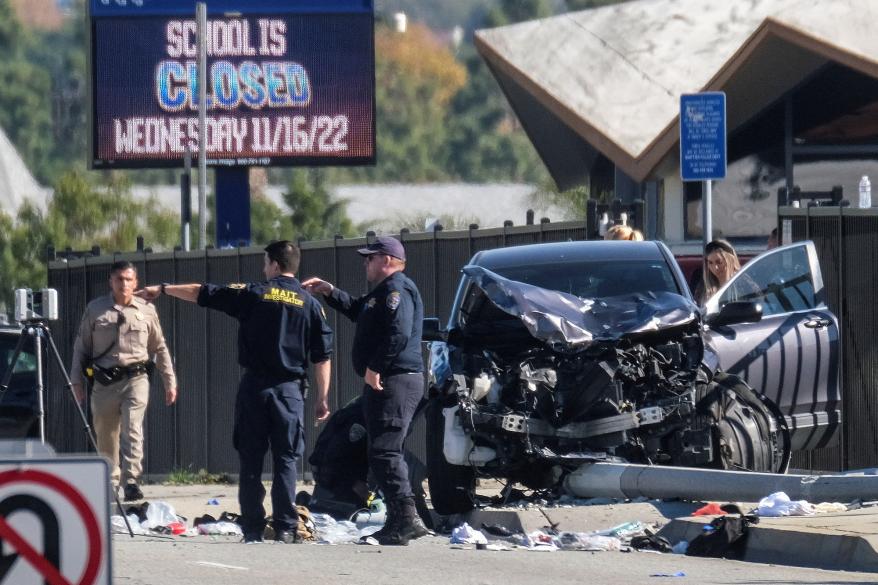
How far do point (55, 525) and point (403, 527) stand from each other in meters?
5.90

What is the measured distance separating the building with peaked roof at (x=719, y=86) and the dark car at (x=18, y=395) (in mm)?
10492

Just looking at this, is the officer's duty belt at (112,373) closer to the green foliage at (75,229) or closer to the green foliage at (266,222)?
the green foliage at (75,229)

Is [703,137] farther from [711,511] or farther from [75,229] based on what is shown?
[75,229]

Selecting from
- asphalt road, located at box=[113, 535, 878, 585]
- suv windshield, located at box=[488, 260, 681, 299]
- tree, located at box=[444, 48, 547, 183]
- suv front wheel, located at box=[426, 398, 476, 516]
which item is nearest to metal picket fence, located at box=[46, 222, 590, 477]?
suv windshield, located at box=[488, 260, 681, 299]

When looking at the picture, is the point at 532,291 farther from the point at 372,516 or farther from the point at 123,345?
the point at 123,345

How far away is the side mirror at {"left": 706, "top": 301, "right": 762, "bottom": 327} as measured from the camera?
460 inches

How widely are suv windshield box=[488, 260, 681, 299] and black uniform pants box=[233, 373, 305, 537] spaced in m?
2.19

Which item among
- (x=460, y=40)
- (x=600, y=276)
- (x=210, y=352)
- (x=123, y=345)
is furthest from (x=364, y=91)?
(x=460, y=40)

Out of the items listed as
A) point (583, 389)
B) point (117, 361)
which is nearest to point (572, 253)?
point (583, 389)

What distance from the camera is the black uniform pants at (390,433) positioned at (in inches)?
419

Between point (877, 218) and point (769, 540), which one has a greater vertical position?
point (877, 218)

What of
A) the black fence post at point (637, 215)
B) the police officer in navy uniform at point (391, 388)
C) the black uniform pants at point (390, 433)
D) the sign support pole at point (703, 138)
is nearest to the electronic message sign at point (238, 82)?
the black fence post at point (637, 215)

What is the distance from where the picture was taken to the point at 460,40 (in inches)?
3782

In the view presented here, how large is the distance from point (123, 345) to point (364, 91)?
36.6 ft
